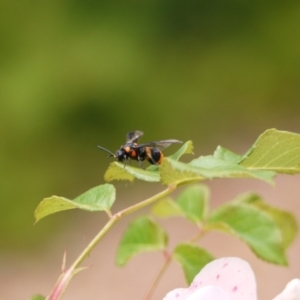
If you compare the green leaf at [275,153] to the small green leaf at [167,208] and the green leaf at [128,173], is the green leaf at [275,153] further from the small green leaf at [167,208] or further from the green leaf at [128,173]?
the small green leaf at [167,208]

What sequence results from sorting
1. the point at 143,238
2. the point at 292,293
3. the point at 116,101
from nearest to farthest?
1. the point at 292,293
2. the point at 143,238
3. the point at 116,101

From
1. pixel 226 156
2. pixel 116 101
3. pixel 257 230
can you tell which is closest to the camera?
pixel 226 156

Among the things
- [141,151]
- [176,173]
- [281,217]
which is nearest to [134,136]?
[141,151]

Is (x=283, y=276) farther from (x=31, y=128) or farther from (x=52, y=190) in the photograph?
(x=31, y=128)

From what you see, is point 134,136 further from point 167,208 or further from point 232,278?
point 232,278

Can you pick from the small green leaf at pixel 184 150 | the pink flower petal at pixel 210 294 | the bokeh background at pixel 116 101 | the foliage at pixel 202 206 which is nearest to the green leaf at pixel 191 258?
the foliage at pixel 202 206

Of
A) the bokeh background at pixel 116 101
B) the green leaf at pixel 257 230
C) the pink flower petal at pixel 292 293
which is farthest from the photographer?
the bokeh background at pixel 116 101
